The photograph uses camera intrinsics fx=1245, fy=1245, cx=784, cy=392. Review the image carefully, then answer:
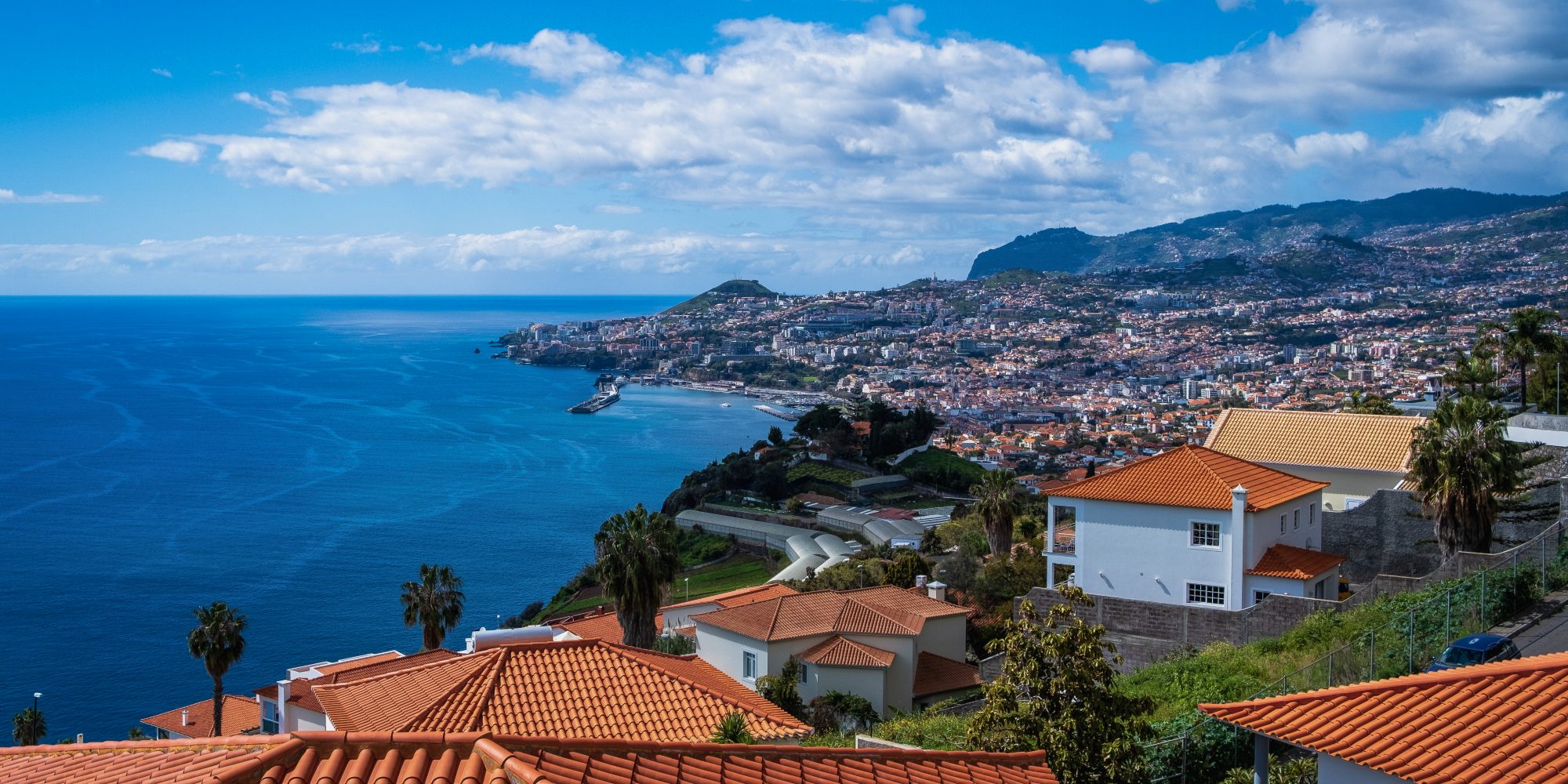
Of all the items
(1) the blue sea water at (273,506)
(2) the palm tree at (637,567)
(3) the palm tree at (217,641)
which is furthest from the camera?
(1) the blue sea water at (273,506)

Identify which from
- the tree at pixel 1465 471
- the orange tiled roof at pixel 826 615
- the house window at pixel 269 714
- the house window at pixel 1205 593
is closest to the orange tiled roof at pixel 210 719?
the house window at pixel 269 714

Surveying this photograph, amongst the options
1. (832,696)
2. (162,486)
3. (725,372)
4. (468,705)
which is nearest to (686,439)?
(162,486)

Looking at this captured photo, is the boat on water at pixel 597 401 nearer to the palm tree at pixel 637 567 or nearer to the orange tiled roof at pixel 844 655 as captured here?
the palm tree at pixel 637 567

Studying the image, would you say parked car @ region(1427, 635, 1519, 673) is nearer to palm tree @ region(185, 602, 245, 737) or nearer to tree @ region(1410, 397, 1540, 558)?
tree @ region(1410, 397, 1540, 558)

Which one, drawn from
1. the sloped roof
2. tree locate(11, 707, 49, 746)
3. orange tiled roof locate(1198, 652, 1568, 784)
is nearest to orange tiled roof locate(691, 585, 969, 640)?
the sloped roof

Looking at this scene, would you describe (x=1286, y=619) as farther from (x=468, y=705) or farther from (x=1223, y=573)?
(x=468, y=705)

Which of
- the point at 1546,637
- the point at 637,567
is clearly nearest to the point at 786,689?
the point at 637,567
